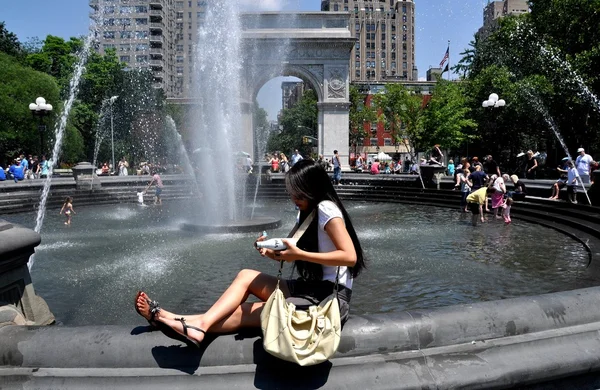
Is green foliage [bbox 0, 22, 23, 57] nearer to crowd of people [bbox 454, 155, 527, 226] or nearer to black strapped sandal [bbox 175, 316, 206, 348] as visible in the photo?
crowd of people [bbox 454, 155, 527, 226]

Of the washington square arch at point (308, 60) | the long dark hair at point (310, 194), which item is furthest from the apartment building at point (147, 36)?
the long dark hair at point (310, 194)

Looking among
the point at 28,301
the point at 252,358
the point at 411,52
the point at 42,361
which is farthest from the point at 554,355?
the point at 411,52

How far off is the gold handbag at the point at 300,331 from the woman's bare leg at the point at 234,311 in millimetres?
395

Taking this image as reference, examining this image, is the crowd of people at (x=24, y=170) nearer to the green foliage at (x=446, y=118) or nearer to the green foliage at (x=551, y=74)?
the green foliage at (x=551, y=74)

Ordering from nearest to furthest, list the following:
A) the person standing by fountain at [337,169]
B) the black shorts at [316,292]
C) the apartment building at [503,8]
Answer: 1. the black shorts at [316,292]
2. the person standing by fountain at [337,169]
3. the apartment building at [503,8]

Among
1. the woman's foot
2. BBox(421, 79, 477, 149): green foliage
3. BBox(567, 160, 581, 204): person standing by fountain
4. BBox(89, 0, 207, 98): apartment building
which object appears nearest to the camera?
the woman's foot

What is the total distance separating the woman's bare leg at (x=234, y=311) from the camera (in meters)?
3.02

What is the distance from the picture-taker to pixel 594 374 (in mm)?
3441

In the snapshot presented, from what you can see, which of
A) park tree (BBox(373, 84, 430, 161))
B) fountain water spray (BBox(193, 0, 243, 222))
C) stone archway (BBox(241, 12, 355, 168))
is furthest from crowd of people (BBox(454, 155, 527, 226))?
park tree (BBox(373, 84, 430, 161))

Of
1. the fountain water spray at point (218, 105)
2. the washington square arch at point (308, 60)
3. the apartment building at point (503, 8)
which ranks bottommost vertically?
the fountain water spray at point (218, 105)

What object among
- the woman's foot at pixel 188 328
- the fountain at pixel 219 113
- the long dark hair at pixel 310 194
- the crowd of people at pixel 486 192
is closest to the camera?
the woman's foot at pixel 188 328

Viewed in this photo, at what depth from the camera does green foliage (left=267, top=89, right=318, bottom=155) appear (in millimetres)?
79125

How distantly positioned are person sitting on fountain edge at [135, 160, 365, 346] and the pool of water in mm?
2598

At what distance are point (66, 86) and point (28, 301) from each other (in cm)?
4989
